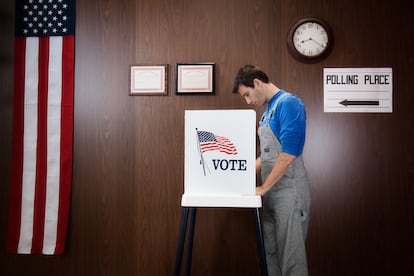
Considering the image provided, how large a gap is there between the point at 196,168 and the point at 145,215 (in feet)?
3.41

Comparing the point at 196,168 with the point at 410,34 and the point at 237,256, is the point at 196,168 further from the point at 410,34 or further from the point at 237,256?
the point at 410,34

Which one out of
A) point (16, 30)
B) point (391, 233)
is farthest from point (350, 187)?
point (16, 30)

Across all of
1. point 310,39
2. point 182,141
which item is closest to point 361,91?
point 310,39

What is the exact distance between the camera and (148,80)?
2637 millimetres

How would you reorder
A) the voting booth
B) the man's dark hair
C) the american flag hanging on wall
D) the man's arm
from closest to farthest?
the voting booth → the man's arm → the man's dark hair → the american flag hanging on wall

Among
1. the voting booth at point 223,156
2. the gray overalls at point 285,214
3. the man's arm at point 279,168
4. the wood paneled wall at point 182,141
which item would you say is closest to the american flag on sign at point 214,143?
the voting booth at point 223,156

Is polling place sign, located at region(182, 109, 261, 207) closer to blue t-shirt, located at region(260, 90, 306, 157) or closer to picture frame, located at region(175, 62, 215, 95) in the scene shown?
blue t-shirt, located at region(260, 90, 306, 157)

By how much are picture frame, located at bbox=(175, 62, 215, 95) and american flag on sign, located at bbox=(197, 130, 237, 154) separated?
2.92ft

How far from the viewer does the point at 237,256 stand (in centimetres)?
257

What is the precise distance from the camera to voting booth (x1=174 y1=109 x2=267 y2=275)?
1.74 meters

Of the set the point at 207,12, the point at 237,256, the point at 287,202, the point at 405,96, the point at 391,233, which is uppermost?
the point at 207,12

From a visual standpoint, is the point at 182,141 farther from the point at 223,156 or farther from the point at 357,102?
the point at 357,102

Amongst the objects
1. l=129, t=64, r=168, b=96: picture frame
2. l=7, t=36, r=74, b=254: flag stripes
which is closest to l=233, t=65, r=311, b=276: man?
l=129, t=64, r=168, b=96: picture frame

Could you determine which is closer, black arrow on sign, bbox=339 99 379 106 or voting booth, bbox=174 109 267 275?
voting booth, bbox=174 109 267 275
